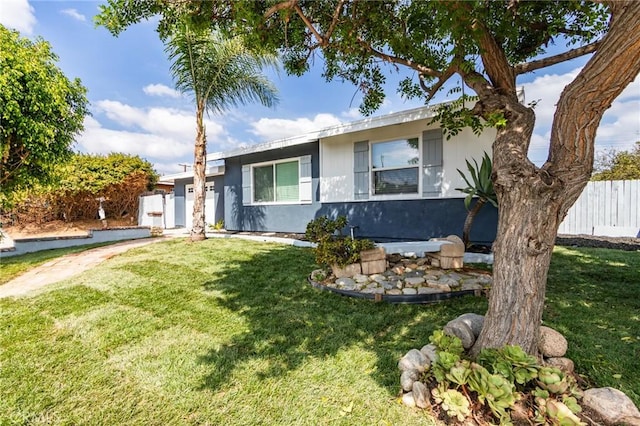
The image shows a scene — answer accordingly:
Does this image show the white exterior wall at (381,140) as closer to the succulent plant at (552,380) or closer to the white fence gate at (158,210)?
the succulent plant at (552,380)

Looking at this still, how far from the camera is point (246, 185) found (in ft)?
34.8

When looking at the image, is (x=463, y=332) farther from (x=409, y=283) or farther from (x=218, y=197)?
(x=218, y=197)

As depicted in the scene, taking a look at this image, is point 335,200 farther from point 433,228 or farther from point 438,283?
point 438,283

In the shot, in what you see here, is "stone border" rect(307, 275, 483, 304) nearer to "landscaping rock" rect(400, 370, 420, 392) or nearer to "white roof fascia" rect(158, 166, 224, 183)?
"landscaping rock" rect(400, 370, 420, 392)

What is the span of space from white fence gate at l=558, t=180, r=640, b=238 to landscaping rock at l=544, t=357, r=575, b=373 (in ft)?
24.9

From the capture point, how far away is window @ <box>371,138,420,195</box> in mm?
7297

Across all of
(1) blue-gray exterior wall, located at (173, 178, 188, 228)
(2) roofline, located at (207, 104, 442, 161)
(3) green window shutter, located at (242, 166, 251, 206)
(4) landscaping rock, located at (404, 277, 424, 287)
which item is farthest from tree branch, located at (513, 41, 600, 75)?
(1) blue-gray exterior wall, located at (173, 178, 188, 228)

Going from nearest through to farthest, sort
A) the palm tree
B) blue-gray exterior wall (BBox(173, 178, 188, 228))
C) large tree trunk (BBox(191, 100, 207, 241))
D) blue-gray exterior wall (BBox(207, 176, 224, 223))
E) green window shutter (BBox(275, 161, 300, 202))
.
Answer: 1. the palm tree
2. large tree trunk (BBox(191, 100, 207, 241))
3. green window shutter (BBox(275, 161, 300, 202))
4. blue-gray exterior wall (BBox(207, 176, 224, 223))
5. blue-gray exterior wall (BBox(173, 178, 188, 228))

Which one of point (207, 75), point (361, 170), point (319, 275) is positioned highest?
point (207, 75)

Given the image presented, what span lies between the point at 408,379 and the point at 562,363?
1.11m

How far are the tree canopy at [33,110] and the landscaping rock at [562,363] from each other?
26.0 feet

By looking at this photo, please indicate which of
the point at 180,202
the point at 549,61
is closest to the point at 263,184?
the point at 180,202

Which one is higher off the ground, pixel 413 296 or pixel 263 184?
pixel 263 184

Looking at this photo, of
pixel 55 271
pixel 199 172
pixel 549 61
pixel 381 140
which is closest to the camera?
pixel 549 61
